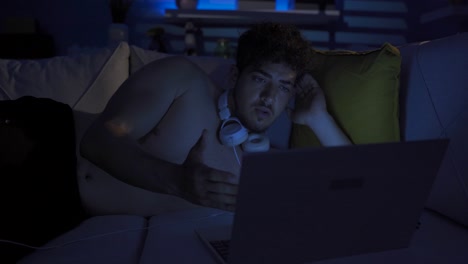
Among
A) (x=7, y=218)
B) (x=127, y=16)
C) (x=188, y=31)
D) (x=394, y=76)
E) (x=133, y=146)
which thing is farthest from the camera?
(x=127, y=16)

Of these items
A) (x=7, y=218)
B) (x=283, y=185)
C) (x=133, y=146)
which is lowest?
(x=7, y=218)

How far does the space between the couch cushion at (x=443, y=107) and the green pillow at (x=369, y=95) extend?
6cm

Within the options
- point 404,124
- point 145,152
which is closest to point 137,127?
point 145,152

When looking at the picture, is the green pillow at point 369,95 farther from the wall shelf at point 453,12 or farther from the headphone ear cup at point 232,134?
the wall shelf at point 453,12

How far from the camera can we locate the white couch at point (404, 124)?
100 centimetres

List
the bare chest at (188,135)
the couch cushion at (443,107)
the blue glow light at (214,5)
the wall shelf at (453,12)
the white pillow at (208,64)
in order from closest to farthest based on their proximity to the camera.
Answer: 1. the couch cushion at (443,107)
2. the bare chest at (188,135)
3. the white pillow at (208,64)
4. the wall shelf at (453,12)
5. the blue glow light at (214,5)

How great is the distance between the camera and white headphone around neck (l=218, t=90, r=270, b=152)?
Answer: 1.19 meters

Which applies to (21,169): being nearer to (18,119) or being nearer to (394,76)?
(18,119)

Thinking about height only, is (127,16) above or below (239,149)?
above

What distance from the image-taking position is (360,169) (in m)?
0.66

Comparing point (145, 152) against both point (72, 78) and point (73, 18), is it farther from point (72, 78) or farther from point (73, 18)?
point (73, 18)

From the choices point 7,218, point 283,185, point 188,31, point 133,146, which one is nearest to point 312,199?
point 283,185

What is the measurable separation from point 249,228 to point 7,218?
25.2 inches

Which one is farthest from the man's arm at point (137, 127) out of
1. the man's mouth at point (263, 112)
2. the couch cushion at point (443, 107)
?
the couch cushion at point (443, 107)
